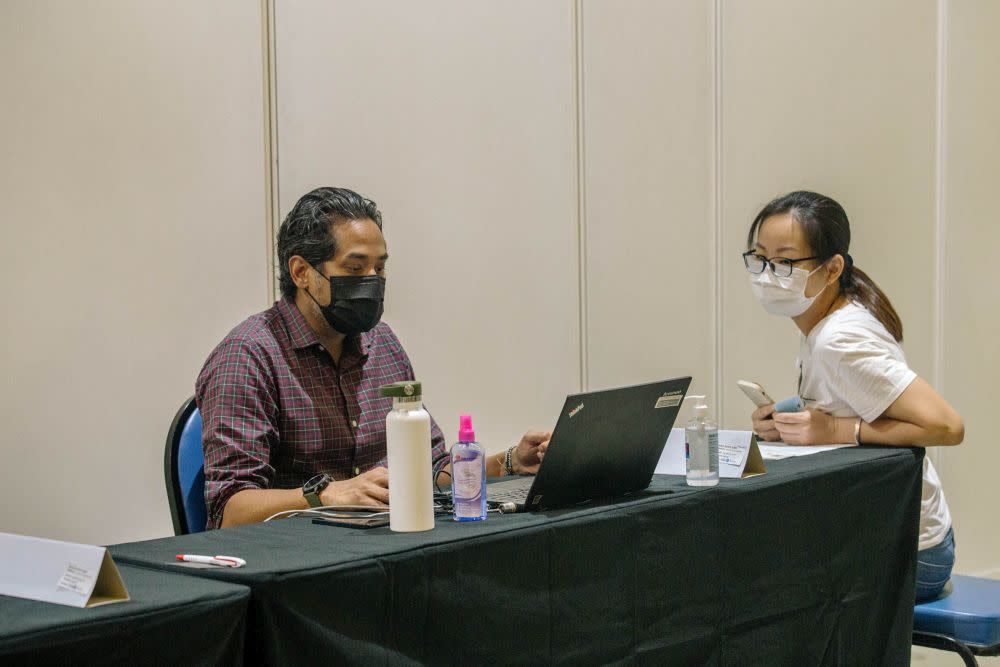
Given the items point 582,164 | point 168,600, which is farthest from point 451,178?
point 168,600

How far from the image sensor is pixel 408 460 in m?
1.38

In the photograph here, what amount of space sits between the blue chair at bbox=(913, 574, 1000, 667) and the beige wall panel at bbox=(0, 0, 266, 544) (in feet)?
5.91

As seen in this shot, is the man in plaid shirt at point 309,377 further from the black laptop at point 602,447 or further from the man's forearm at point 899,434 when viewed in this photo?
the man's forearm at point 899,434

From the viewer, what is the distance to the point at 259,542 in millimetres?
1356

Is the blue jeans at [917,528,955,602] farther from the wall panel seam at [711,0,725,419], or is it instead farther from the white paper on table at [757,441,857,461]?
the wall panel seam at [711,0,725,419]

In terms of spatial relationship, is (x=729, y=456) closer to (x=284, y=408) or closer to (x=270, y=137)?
(x=284, y=408)

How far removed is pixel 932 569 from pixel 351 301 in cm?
142

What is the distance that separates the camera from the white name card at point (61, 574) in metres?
1.04

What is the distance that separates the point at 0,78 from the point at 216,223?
1.95 ft

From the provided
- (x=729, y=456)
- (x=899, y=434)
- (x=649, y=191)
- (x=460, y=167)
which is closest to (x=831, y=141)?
(x=649, y=191)

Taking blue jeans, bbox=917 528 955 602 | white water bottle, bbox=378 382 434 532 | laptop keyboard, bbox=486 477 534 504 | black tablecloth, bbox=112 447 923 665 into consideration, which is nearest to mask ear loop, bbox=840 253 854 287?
black tablecloth, bbox=112 447 923 665

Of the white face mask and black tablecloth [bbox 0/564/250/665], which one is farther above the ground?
the white face mask

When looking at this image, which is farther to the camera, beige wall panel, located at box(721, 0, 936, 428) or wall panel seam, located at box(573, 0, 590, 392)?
beige wall panel, located at box(721, 0, 936, 428)

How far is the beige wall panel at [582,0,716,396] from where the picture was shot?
3.38 meters
